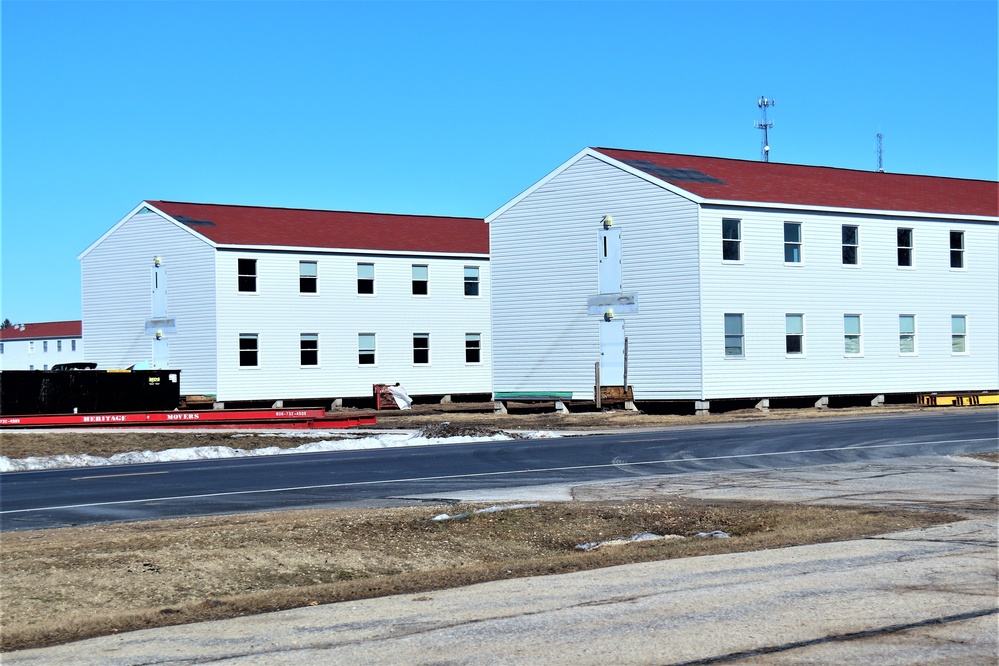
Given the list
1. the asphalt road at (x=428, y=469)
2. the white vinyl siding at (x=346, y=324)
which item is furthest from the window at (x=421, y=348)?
the asphalt road at (x=428, y=469)

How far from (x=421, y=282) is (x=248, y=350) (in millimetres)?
8895

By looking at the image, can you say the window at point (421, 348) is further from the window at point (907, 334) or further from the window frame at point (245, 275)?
the window at point (907, 334)

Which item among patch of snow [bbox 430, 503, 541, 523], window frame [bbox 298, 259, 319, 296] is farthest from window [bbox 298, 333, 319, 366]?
patch of snow [bbox 430, 503, 541, 523]

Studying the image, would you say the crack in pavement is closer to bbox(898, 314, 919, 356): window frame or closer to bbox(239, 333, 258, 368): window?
bbox(898, 314, 919, 356): window frame

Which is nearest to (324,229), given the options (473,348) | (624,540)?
(473,348)

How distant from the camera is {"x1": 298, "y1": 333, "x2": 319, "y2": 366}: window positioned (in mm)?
51594

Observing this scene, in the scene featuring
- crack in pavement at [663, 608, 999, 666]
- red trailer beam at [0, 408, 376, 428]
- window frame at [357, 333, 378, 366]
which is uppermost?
window frame at [357, 333, 378, 366]

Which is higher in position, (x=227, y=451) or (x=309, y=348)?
(x=309, y=348)

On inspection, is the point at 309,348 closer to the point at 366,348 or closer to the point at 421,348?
the point at 366,348

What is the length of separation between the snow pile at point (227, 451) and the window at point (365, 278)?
20.0 meters

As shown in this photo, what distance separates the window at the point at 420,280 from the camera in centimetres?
5475

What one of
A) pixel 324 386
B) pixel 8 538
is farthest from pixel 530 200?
pixel 8 538

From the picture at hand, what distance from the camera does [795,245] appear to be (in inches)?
1688

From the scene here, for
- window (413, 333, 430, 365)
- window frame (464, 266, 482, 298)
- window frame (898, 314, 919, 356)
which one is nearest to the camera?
window frame (898, 314, 919, 356)
